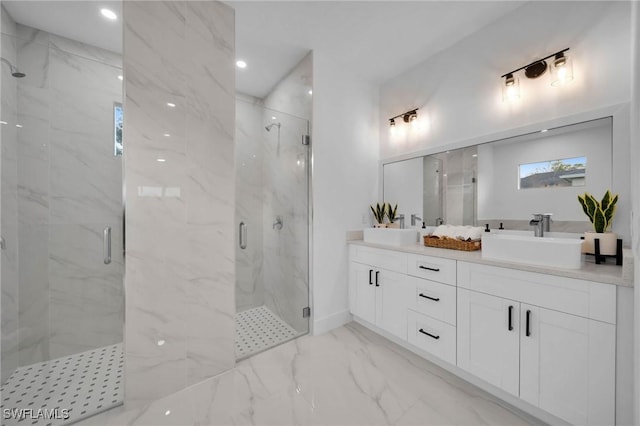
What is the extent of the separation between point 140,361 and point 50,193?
3.69ft

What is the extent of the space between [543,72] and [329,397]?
2550mm

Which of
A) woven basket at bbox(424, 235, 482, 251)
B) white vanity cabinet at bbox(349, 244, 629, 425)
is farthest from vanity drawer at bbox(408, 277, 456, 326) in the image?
woven basket at bbox(424, 235, 482, 251)

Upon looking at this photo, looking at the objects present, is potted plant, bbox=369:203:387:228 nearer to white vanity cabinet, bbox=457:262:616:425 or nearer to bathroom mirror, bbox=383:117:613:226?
bathroom mirror, bbox=383:117:613:226

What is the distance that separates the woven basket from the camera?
181 cm

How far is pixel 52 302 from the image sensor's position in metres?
1.55

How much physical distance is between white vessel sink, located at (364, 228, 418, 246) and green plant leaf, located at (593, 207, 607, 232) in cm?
111

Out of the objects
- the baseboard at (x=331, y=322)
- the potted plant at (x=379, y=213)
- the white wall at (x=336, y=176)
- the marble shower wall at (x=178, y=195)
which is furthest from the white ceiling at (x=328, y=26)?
the baseboard at (x=331, y=322)

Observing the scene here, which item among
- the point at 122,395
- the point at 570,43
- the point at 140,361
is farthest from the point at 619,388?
the point at 122,395

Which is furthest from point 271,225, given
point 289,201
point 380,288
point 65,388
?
point 65,388

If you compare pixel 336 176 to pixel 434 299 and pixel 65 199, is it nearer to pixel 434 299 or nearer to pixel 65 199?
pixel 434 299

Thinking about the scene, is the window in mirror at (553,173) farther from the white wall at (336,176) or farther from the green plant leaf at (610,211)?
the white wall at (336,176)

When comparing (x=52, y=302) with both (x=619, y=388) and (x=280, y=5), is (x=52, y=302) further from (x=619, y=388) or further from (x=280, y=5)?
(x=619, y=388)

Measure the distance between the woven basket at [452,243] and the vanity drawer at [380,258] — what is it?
269mm

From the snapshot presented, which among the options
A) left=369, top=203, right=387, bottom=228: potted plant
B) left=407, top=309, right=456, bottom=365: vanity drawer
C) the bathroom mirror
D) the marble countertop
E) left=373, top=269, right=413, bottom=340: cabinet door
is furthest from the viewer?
left=369, top=203, right=387, bottom=228: potted plant
